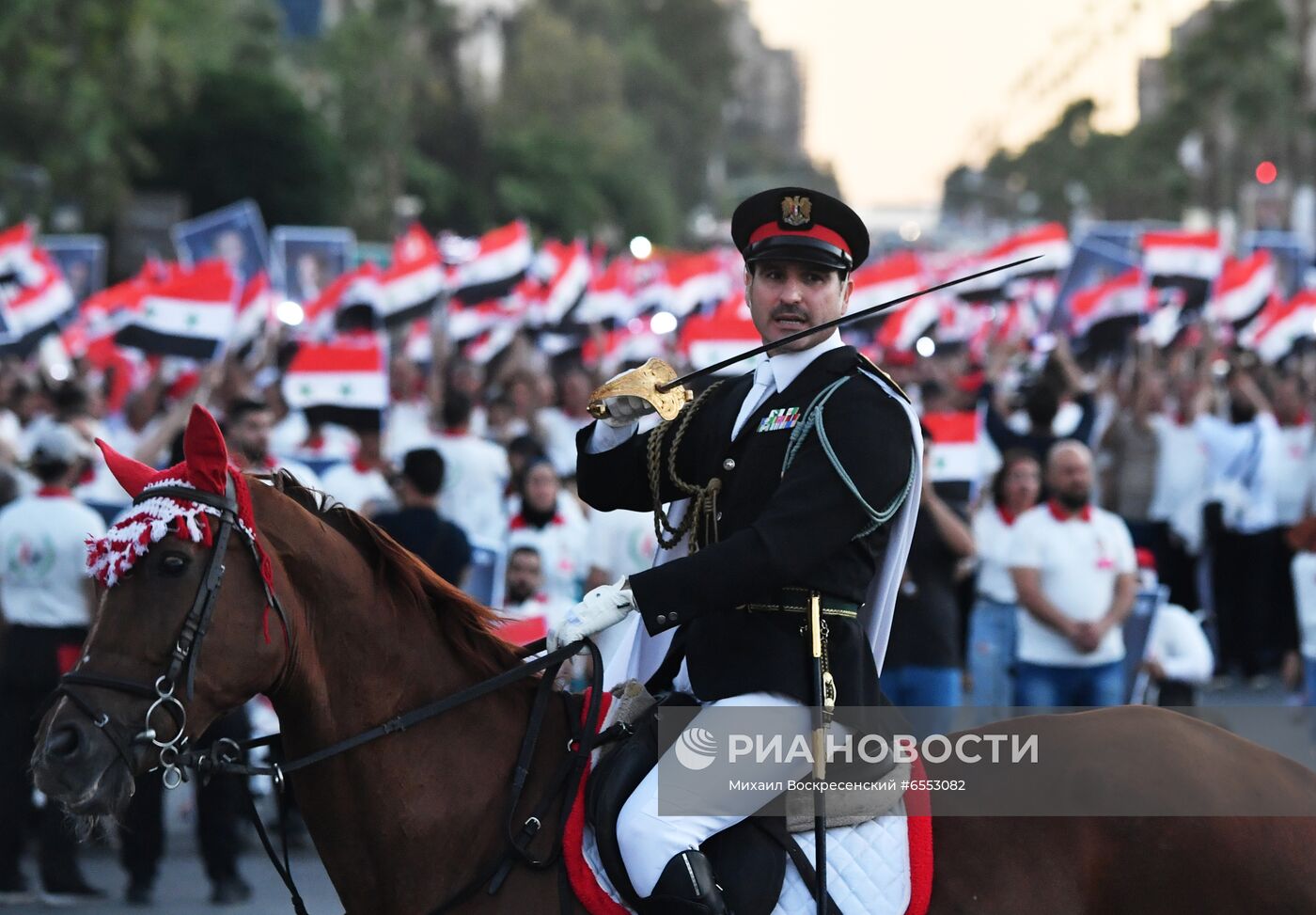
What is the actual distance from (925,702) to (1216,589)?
21.7 ft

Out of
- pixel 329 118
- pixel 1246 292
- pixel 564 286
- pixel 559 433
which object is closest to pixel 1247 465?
pixel 1246 292

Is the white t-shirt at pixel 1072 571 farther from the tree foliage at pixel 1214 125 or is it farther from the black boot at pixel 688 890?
the tree foliage at pixel 1214 125

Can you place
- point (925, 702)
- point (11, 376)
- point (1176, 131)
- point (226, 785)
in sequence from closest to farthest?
point (226, 785) < point (925, 702) < point (11, 376) < point (1176, 131)

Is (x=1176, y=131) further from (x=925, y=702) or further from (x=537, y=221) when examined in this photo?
(x=925, y=702)

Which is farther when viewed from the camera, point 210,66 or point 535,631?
point 210,66

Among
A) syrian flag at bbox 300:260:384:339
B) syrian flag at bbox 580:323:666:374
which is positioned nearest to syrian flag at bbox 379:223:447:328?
syrian flag at bbox 300:260:384:339

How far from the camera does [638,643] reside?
4453 mm

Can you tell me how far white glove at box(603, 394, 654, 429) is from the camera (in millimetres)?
4348

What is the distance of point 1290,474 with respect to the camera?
49.3 ft

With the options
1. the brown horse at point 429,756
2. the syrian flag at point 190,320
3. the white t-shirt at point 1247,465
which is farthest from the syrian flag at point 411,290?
the brown horse at point 429,756

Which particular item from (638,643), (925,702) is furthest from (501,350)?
(638,643)

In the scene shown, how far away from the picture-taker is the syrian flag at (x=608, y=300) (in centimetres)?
2083

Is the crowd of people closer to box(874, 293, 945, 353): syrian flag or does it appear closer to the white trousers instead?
the white trousers

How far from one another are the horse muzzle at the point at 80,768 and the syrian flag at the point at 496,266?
1420 centimetres
